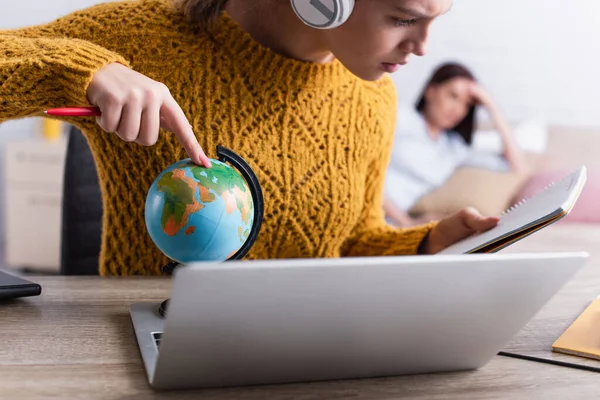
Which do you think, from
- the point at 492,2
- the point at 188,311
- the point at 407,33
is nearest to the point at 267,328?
the point at 188,311

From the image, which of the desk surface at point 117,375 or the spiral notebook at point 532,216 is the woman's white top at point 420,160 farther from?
the desk surface at point 117,375

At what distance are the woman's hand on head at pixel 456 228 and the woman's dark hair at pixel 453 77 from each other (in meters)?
2.62

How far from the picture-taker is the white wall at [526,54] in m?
4.02

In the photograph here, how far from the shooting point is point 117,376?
0.65 metres

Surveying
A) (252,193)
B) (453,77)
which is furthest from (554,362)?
(453,77)

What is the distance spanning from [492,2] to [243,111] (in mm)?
3244

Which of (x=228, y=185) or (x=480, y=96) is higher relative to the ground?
(x=480, y=96)

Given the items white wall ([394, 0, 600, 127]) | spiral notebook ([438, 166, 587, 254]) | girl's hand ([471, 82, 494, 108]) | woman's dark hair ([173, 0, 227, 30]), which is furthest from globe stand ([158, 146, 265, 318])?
white wall ([394, 0, 600, 127])

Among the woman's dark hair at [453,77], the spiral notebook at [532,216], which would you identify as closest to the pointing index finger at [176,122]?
the spiral notebook at [532,216]

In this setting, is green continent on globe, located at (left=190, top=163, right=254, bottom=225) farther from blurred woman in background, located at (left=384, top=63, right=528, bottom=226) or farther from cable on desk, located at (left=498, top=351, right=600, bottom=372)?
blurred woman in background, located at (left=384, top=63, right=528, bottom=226)

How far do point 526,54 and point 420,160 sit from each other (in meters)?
1.12

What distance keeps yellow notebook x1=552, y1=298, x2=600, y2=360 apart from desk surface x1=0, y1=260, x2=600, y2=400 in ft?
0.16

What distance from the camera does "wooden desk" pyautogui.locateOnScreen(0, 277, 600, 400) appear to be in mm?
621

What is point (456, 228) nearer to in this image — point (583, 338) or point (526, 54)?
point (583, 338)
